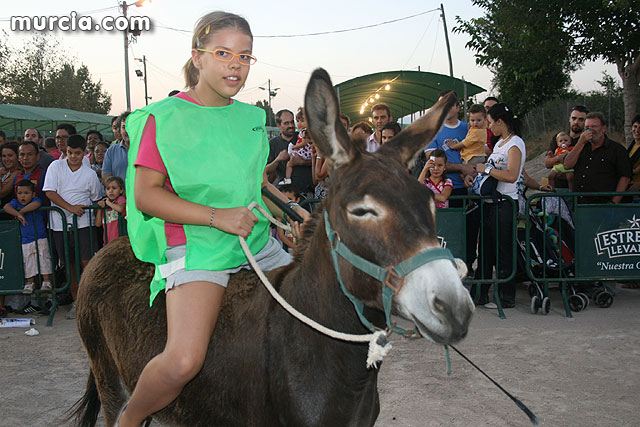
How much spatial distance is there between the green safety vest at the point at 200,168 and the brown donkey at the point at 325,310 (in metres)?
0.31

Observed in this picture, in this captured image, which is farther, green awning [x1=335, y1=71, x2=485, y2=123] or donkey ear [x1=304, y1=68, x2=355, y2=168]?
green awning [x1=335, y1=71, x2=485, y2=123]

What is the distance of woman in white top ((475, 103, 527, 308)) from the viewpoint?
6.64 meters

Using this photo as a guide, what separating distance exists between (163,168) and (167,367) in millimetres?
906

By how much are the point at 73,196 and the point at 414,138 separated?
21.6 feet

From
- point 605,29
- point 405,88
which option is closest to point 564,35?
point 605,29

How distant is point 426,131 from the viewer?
2.23 m

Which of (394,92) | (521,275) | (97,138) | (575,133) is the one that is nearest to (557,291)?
(521,275)

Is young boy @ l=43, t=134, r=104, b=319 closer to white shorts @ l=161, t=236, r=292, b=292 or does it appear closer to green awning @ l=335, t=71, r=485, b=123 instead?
white shorts @ l=161, t=236, r=292, b=292

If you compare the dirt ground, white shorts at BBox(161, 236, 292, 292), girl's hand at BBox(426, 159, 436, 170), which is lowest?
the dirt ground

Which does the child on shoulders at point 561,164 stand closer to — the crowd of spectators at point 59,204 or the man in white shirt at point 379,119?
the man in white shirt at point 379,119

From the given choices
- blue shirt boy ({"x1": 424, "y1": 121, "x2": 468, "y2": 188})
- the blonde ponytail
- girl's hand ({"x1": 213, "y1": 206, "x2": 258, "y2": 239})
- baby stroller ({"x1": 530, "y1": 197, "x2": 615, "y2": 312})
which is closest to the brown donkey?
girl's hand ({"x1": 213, "y1": 206, "x2": 258, "y2": 239})

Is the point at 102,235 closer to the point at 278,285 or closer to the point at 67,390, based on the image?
the point at 67,390

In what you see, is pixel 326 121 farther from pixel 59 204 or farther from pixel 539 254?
pixel 59 204

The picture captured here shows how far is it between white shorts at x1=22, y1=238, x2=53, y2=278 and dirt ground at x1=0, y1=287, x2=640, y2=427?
89 centimetres
